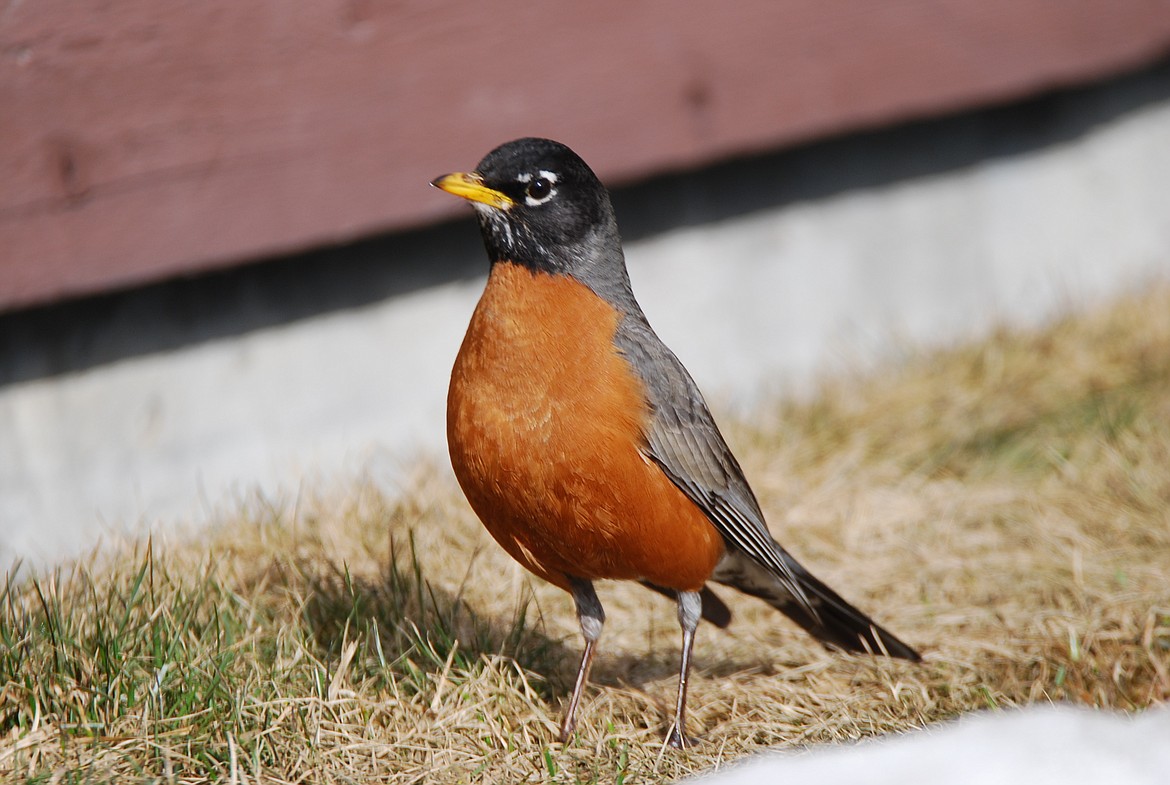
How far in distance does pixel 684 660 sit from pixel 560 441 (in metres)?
0.78

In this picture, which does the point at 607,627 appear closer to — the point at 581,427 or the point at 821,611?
the point at 821,611

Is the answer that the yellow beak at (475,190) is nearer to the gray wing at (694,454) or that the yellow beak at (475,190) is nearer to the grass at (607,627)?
the gray wing at (694,454)

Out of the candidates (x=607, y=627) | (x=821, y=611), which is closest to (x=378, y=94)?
(x=607, y=627)

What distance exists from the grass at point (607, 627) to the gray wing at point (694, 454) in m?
0.39

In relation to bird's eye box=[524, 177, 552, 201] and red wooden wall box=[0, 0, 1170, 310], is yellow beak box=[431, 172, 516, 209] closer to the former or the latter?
bird's eye box=[524, 177, 552, 201]

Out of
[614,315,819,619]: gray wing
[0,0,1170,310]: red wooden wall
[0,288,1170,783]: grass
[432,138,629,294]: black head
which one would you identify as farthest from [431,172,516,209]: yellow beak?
[0,0,1170,310]: red wooden wall

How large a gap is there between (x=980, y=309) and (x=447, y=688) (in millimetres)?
4511

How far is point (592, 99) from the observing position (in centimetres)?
562

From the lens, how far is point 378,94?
205 inches

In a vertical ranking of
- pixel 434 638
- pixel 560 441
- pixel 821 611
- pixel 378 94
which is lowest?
pixel 821 611

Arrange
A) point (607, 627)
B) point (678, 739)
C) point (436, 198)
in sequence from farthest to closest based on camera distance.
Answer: point (436, 198), point (607, 627), point (678, 739)

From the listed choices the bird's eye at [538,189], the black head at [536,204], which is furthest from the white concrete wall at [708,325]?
the bird's eye at [538,189]

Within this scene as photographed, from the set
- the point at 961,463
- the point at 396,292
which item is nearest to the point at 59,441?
the point at 396,292

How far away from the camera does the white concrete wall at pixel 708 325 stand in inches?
193
